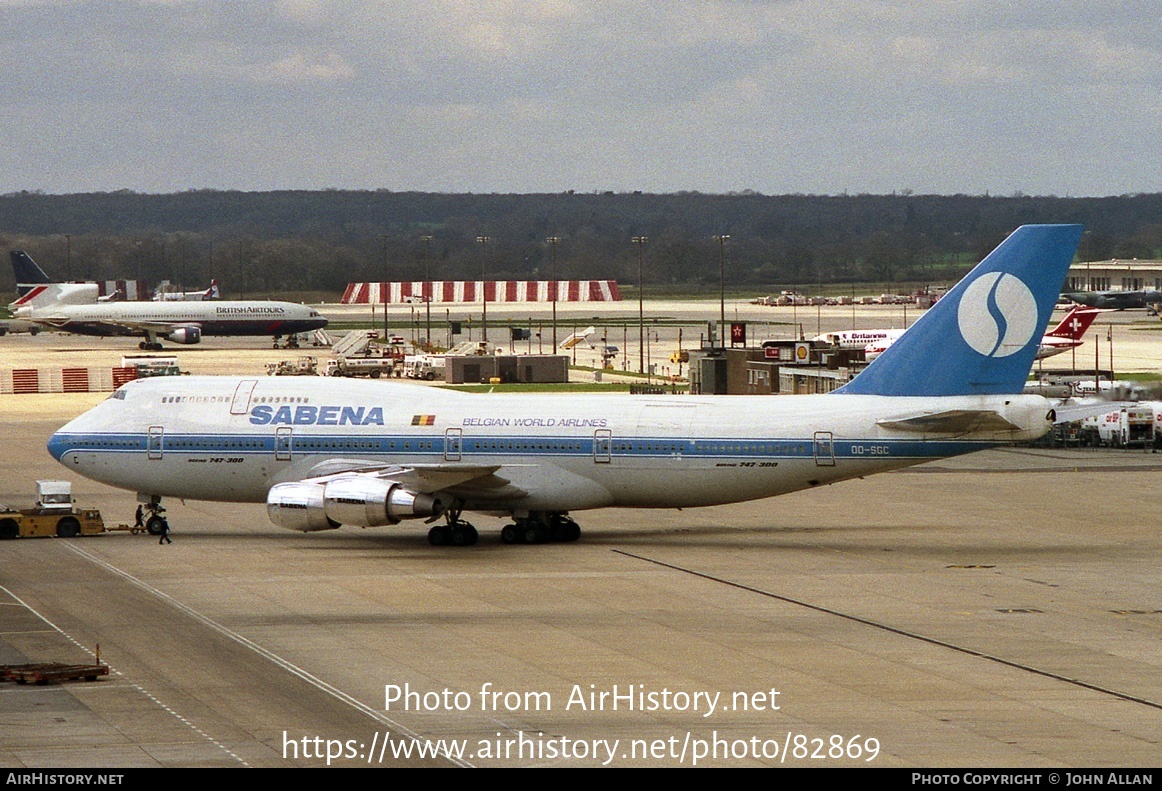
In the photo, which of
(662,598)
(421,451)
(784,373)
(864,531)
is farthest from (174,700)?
(784,373)

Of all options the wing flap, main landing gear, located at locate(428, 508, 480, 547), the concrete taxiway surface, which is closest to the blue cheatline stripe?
the wing flap

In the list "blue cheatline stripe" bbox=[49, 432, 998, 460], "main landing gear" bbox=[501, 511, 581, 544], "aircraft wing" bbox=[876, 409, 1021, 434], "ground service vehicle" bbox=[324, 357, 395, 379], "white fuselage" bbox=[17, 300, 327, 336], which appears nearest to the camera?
"aircraft wing" bbox=[876, 409, 1021, 434]

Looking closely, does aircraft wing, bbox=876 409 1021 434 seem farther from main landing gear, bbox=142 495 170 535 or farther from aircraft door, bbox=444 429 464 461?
main landing gear, bbox=142 495 170 535

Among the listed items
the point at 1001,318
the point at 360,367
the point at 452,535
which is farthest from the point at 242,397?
the point at 360,367

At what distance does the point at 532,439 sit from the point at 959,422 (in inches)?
473

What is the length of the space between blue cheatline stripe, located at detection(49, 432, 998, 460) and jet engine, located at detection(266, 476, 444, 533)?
226 cm

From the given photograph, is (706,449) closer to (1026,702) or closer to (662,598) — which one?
(662,598)

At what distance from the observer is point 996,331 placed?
4675cm

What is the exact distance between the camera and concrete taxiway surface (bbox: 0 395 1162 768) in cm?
2625

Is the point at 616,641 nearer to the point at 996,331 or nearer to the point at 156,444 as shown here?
the point at 996,331

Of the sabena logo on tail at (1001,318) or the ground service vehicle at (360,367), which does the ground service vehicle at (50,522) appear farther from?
the ground service vehicle at (360,367)

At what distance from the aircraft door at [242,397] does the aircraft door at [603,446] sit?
10574mm

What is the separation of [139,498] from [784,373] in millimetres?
42602
